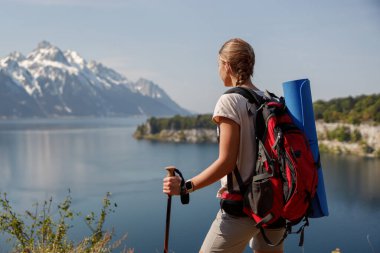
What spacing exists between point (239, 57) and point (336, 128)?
258 feet

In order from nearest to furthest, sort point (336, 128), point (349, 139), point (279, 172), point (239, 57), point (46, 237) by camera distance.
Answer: point (279, 172), point (239, 57), point (46, 237), point (349, 139), point (336, 128)

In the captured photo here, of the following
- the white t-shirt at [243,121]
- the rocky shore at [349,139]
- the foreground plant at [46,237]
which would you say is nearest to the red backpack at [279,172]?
the white t-shirt at [243,121]

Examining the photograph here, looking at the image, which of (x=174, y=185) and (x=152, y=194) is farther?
(x=152, y=194)

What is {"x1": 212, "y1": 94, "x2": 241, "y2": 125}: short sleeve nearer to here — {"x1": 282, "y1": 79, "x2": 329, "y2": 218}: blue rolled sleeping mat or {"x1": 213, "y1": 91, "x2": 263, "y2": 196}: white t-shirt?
{"x1": 213, "y1": 91, "x2": 263, "y2": 196}: white t-shirt

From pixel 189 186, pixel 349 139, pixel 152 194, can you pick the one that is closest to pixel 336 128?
pixel 349 139

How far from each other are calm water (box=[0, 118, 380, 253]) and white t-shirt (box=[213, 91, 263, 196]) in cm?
342

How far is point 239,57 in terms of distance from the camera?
204cm

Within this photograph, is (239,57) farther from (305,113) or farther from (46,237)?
(46,237)

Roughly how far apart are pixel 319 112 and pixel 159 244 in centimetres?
7209

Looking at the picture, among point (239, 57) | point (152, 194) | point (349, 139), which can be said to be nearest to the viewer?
point (239, 57)

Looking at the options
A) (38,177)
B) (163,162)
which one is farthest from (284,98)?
(163,162)

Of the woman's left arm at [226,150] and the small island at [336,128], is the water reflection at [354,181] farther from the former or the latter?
the woman's left arm at [226,150]

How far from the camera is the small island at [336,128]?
2756 inches

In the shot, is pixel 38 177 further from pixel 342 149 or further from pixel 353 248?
pixel 342 149
